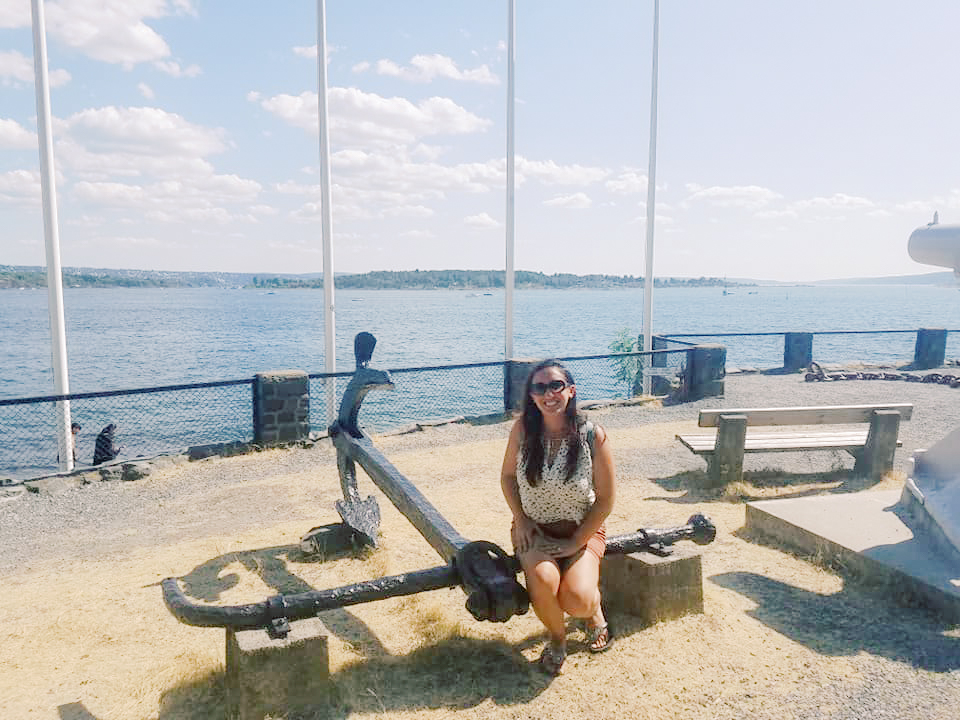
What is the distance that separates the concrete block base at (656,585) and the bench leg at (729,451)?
2709mm

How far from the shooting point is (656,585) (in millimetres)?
3734

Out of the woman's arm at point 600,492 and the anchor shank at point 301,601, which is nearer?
the anchor shank at point 301,601

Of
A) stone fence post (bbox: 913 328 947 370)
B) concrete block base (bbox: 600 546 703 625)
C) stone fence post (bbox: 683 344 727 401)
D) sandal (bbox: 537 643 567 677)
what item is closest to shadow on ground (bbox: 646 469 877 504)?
concrete block base (bbox: 600 546 703 625)

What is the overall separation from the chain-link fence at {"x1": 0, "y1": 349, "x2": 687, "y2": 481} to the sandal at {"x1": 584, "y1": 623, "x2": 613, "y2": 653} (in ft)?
34.6

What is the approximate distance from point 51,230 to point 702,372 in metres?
9.16

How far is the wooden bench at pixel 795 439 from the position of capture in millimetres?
6504

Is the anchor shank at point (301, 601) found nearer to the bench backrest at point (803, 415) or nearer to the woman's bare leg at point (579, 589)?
the woman's bare leg at point (579, 589)

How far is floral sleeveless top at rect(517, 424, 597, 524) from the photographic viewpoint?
344 cm

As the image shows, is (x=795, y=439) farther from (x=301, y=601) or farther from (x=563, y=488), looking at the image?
(x=301, y=601)

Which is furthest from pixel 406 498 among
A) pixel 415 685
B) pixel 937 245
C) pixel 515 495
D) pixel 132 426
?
pixel 132 426

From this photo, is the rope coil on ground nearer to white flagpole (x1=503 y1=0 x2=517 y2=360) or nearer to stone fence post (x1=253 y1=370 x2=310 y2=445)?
white flagpole (x1=503 y1=0 x2=517 y2=360)

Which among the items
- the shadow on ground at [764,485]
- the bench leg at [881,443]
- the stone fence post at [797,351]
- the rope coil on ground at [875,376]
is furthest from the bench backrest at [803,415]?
the stone fence post at [797,351]

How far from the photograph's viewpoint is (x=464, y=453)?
330 inches

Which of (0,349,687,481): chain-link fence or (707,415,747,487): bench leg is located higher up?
(707,415,747,487): bench leg
